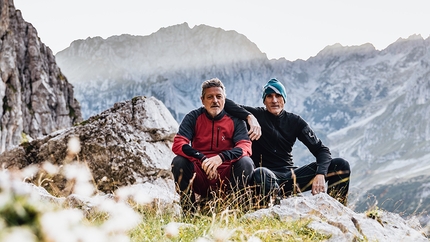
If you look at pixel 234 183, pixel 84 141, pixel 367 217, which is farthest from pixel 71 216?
pixel 84 141

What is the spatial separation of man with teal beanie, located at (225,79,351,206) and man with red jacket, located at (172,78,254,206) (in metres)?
0.51

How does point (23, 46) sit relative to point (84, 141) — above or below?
above

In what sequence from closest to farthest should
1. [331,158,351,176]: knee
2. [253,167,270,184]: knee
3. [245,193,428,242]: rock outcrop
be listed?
[245,193,428,242]: rock outcrop
[253,167,270,184]: knee
[331,158,351,176]: knee

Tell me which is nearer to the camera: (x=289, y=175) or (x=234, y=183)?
(x=234, y=183)

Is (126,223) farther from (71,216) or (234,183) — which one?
(234,183)

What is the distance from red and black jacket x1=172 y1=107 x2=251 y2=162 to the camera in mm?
7809

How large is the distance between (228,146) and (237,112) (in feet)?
2.67

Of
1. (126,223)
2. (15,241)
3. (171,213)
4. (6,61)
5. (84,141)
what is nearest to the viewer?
(15,241)

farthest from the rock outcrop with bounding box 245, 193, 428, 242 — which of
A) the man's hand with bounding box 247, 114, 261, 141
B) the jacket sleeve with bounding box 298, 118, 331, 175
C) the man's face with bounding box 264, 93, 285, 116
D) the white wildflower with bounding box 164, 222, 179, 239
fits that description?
the man's face with bounding box 264, 93, 285, 116

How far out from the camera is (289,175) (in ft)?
28.1

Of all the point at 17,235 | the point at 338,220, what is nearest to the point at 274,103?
the point at 338,220

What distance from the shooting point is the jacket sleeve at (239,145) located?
24.1 ft

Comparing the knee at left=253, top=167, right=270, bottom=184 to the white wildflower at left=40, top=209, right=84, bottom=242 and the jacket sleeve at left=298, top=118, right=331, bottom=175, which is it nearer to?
the jacket sleeve at left=298, top=118, right=331, bottom=175

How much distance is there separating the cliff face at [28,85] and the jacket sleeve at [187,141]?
81971 mm
